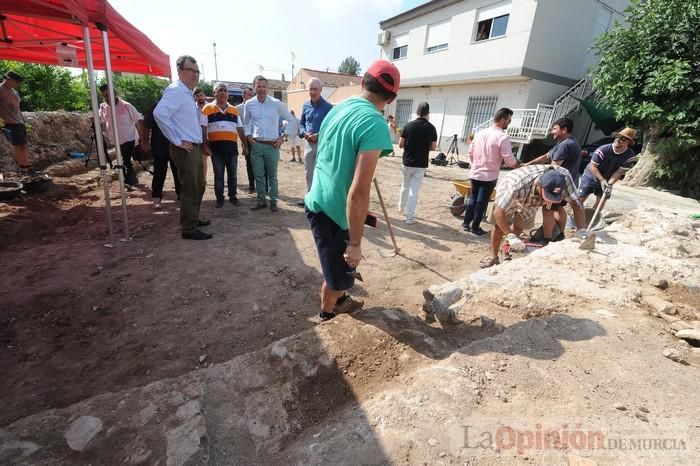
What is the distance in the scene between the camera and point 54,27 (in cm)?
515

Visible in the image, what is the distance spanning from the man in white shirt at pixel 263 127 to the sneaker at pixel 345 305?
3.26 m

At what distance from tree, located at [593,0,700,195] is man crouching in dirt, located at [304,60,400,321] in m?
8.86

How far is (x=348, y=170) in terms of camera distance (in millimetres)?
1984

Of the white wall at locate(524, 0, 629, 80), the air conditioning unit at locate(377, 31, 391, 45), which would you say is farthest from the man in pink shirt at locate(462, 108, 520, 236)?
the air conditioning unit at locate(377, 31, 391, 45)

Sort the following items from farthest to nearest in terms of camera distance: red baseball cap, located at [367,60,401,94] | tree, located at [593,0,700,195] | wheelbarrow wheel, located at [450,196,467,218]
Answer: tree, located at [593,0,700,195]
wheelbarrow wheel, located at [450,196,467,218]
red baseball cap, located at [367,60,401,94]

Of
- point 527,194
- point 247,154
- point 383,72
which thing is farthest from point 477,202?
point 247,154

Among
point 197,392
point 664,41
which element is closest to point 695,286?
point 197,392

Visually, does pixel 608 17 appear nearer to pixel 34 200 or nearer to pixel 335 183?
pixel 335 183

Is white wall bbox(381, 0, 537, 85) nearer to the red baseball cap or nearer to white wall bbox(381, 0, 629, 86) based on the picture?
white wall bbox(381, 0, 629, 86)

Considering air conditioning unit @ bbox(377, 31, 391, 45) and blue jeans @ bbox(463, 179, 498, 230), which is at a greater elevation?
air conditioning unit @ bbox(377, 31, 391, 45)

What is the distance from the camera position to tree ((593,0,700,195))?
7.45 metres

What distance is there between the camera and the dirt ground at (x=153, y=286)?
7.79 ft

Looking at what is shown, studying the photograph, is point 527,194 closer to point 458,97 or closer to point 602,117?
point 602,117

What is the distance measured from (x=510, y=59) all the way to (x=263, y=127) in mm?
11477
